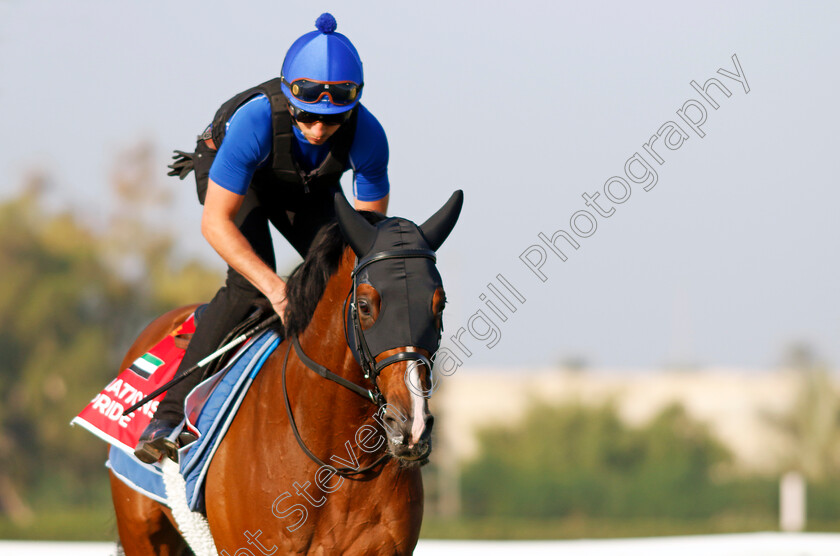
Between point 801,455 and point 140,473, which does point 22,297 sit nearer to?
point 801,455

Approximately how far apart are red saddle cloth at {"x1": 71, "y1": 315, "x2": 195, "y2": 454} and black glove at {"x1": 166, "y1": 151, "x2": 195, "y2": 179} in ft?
2.60

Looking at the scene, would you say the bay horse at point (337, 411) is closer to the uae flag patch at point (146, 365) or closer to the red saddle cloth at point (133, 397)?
the red saddle cloth at point (133, 397)

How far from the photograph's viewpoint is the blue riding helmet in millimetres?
3711

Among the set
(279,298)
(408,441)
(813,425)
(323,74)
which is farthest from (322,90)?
(813,425)

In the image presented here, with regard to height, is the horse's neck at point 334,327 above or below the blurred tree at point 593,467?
above

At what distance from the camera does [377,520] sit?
3.51 metres

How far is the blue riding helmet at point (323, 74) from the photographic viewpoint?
3.71 metres

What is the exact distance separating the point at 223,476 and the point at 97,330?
28903mm

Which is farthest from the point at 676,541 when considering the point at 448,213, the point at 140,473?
the point at 448,213

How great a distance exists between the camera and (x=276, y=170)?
410cm

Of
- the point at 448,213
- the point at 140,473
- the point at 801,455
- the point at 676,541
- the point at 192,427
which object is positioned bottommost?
the point at 801,455

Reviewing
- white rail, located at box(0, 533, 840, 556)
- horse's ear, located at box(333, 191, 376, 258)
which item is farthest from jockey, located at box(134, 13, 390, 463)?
white rail, located at box(0, 533, 840, 556)

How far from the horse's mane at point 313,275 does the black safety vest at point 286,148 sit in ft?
1.86

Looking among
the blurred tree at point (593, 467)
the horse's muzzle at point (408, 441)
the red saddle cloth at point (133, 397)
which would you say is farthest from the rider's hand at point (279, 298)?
the blurred tree at point (593, 467)
